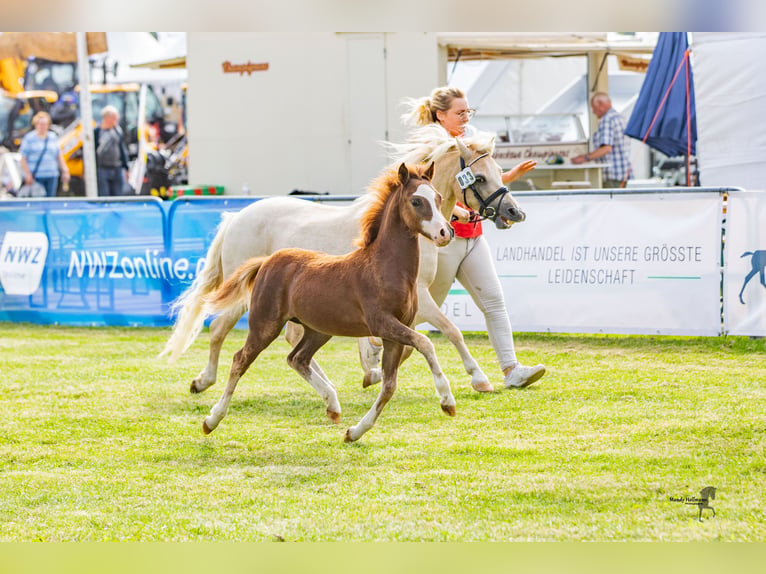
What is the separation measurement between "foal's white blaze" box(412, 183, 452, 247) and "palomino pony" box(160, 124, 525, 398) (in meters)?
1.04

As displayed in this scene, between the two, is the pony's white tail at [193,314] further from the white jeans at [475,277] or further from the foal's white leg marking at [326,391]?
the white jeans at [475,277]

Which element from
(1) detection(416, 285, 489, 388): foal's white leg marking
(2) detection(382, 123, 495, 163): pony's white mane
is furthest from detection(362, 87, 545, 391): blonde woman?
(1) detection(416, 285, 489, 388): foal's white leg marking

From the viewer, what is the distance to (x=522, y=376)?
7.43m

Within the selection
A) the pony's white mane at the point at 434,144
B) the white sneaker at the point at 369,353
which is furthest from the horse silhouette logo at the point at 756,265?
the pony's white mane at the point at 434,144

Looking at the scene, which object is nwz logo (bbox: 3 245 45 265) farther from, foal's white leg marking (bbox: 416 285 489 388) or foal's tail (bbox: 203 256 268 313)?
foal's tail (bbox: 203 256 268 313)

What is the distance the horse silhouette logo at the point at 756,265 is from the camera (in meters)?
9.59

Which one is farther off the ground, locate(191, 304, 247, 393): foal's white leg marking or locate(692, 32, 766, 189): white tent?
locate(692, 32, 766, 189): white tent

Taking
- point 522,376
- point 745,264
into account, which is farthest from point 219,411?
point 745,264

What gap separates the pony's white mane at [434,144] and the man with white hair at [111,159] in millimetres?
14995

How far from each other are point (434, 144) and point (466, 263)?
37.2 inches

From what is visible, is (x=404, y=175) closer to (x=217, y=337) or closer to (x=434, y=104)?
(x=434, y=104)

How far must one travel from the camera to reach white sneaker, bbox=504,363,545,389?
7.36 meters

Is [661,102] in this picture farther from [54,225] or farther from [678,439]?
[678,439]

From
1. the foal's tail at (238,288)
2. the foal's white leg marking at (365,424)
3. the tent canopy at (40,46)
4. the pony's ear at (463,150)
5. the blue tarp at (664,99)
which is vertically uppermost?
the tent canopy at (40,46)
